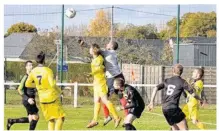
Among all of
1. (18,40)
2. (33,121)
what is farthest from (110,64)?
(18,40)

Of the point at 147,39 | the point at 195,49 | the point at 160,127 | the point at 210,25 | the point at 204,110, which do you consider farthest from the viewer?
the point at 147,39

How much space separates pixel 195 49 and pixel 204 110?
13.4 m

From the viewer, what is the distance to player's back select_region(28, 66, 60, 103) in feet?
43.5

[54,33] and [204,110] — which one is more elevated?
[54,33]

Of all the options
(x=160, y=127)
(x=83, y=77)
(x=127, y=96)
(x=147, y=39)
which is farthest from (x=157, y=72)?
(x=147, y=39)

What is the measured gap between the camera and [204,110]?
80.9 feet

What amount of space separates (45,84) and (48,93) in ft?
0.61

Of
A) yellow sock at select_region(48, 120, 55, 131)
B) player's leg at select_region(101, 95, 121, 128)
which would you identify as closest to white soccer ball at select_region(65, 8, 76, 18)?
player's leg at select_region(101, 95, 121, 128)

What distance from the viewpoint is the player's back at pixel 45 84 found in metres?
13.2

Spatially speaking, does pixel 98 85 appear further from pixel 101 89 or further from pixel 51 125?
pixel 51 125

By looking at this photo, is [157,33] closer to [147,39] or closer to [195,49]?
[147,39]

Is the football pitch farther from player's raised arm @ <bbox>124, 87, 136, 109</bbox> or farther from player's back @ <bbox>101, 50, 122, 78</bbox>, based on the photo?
player's raised arm @ <bbox>124, 87, 136, 109</bbox>

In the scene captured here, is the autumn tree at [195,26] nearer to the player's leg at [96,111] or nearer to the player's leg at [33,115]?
the player's leg at [96,111]

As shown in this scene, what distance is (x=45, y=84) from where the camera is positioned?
13352mm
